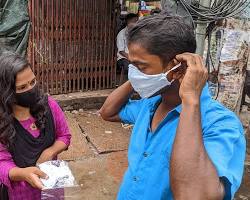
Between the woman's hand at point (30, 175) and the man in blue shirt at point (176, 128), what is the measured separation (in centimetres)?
55

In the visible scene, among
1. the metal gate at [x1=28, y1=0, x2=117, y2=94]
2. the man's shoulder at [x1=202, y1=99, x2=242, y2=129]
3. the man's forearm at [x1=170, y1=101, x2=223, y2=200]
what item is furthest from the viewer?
the metal gate at [x1=28, y1=0, x2=117, y2=94]

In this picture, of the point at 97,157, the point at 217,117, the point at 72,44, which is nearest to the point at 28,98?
the point at 217,117

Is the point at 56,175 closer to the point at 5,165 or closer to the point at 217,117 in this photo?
the point at 5,165

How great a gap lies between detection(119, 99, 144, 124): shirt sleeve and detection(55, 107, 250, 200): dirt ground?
2.15m

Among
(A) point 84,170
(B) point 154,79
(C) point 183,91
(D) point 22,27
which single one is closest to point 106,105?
(B) point 154,79

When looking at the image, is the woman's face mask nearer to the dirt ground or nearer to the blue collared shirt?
the blue collared shirt

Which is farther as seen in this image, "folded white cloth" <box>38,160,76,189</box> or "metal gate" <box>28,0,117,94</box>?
"metal gate" <box>28,0,117,94</box>

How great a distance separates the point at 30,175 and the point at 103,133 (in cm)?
370

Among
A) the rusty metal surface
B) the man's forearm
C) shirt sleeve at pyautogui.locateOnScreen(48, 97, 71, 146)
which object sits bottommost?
the rusty metal surface

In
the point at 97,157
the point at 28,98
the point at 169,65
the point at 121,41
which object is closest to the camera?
the point at 169,65

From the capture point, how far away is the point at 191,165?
1.30 metres

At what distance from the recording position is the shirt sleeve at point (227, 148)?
133cm

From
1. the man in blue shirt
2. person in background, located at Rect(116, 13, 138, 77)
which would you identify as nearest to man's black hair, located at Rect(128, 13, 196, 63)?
the man in blue shirt

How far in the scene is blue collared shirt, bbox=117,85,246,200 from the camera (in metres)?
1.37
